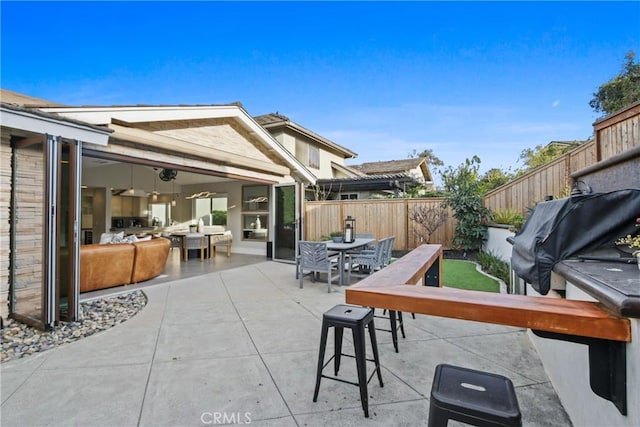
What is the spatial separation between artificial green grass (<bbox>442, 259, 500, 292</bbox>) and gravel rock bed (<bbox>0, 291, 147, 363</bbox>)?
5626mm

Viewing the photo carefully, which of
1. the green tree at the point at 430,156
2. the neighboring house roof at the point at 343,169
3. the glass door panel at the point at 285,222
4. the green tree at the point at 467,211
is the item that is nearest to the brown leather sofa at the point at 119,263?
the glass door panel at the point at 285,222

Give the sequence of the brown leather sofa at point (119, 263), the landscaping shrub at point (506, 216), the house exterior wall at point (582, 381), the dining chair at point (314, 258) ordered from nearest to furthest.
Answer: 1. the house exterior wall at point (582, 381)
2. the brown leather sofa at point (119, 263)
3. the dining chair at point (314, 258)
4. the landscaping shrub at point (506, 216)

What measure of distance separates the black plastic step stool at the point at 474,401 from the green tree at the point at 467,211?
26.9 ft

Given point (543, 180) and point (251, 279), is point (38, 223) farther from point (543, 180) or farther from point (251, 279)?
point (543, 180)

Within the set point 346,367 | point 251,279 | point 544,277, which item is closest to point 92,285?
point 251,279

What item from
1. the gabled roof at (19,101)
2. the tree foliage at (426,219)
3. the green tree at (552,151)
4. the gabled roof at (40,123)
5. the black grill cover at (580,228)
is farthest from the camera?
the green tree at (552,151)

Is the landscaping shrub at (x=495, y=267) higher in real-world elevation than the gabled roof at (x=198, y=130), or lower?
lower

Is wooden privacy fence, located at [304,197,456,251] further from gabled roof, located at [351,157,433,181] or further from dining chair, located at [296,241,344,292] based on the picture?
gabled roof, located at [351,157,433,181]

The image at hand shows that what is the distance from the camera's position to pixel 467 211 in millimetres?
8945

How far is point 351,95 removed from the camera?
13180mm

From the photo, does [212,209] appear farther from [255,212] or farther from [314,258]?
[314,258]

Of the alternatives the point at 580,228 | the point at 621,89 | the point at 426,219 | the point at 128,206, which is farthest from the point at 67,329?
the point at 621,89

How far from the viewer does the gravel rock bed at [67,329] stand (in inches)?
132
